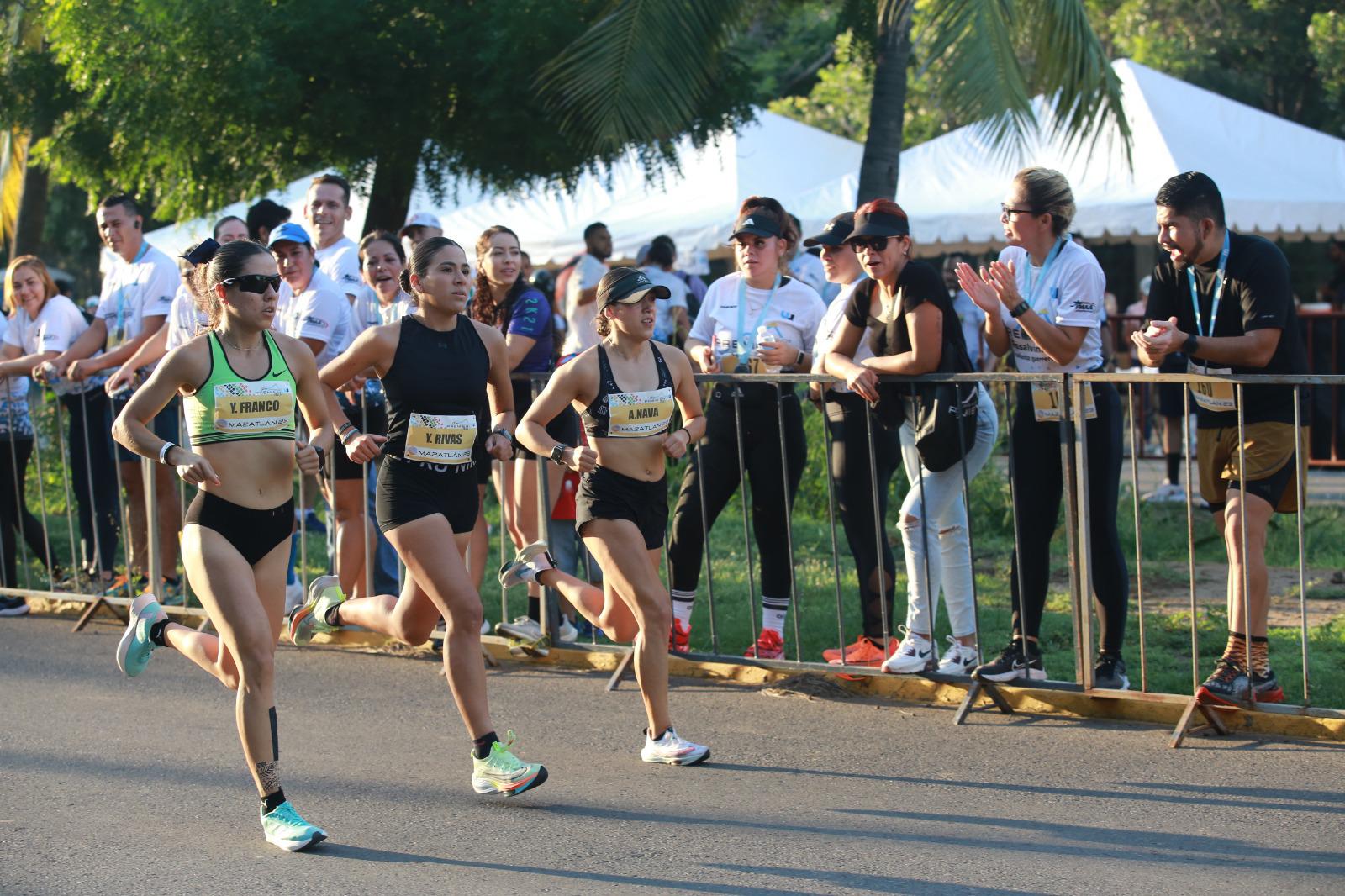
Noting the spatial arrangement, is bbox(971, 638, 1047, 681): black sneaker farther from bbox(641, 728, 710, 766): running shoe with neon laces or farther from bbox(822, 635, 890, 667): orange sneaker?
bbox(641, 728, 710, 766): running shoe with neon laces

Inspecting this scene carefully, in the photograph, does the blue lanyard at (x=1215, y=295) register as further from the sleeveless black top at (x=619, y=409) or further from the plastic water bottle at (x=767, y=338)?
the sleeveless black top at (x=619, y=409)

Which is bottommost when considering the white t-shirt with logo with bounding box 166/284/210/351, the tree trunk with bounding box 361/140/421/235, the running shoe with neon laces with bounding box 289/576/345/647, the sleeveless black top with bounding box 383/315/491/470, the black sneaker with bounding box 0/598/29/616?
the black sneaker with bounding box 0/598/29/616

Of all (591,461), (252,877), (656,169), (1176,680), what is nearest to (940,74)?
(656,169)

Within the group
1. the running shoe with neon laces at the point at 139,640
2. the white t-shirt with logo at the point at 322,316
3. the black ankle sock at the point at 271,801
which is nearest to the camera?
the black ankle sock at the point at 271,801

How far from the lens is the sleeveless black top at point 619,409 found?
6176mm

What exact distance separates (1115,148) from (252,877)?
623 inches

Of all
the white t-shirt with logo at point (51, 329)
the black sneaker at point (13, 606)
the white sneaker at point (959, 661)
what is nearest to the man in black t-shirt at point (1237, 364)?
the white sneaker at point (959, 661)

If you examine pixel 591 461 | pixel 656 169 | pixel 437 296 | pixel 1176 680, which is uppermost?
pixel 656 169

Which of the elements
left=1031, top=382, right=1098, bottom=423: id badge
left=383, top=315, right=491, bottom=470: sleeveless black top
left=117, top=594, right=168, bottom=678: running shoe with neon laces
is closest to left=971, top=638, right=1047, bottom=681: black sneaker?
left=1031, top=382, right=1098, bottom=423: id badge

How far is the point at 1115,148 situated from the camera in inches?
735

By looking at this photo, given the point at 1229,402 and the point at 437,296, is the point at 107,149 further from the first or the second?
the point at 1229,402

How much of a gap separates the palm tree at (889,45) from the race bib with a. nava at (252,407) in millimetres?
7854

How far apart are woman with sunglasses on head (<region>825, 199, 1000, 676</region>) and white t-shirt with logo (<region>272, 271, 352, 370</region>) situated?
8.91ft

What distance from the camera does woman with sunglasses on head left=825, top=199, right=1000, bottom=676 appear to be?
6719 millimetres
